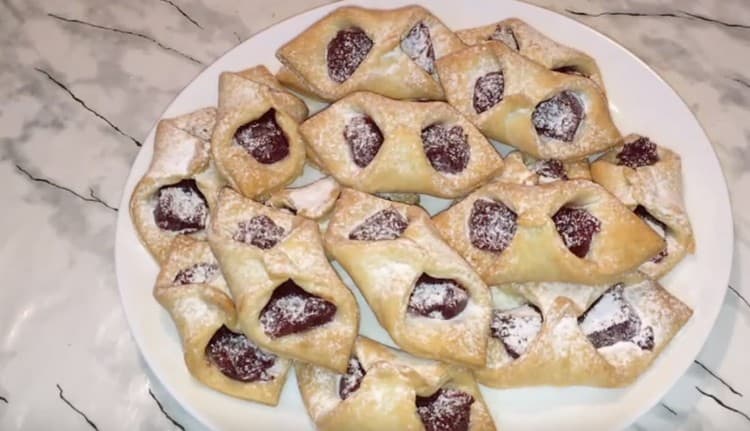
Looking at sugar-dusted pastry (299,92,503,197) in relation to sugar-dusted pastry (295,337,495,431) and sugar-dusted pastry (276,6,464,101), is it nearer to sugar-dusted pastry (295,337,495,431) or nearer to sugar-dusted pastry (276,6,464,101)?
sugar-dusted pastry (276,6,464,101)

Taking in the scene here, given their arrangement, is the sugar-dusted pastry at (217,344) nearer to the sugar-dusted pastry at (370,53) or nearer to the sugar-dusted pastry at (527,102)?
the sugar-dusted pastry at (370,53)

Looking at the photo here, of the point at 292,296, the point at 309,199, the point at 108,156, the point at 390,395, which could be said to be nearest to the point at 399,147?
the point at 309,199

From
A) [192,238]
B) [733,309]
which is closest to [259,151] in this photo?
[192,238]

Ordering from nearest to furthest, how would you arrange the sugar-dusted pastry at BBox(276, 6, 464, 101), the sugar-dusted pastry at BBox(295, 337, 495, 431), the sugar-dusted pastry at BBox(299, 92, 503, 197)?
1. the sugar-dusted pastry at BBox(295, 337, 495, 431)
2. the sugar-dusted pastry at BBox(299, 92, 503, 197)
3. the sugar-dusted pastry at BBox(276, 6, 464, 101)

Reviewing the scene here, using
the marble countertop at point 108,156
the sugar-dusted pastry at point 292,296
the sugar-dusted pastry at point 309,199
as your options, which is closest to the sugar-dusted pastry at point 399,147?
the sugar-dusted pastry at point 309,199

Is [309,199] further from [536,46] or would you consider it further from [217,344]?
[536,46]

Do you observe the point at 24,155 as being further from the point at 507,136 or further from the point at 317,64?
the point at 507,136

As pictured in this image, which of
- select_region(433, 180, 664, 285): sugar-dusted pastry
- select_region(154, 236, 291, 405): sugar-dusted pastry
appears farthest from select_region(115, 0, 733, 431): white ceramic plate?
select_region(433, 180, 664, 285): sugar-dusted pastry
